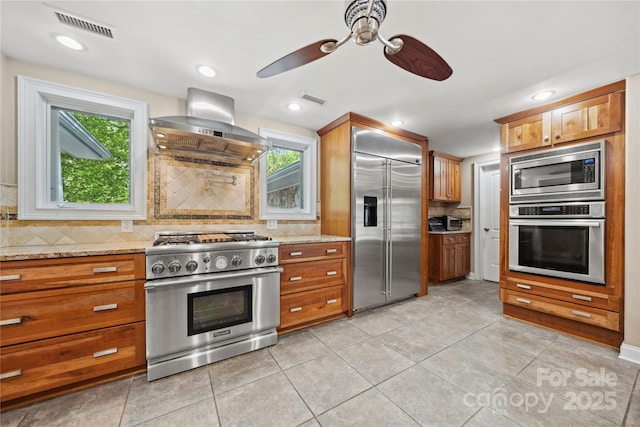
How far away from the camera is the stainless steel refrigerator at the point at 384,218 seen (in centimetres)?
284

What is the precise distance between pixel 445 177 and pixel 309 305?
3.59 metres

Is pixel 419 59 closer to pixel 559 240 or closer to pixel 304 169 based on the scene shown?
pixel 304 169

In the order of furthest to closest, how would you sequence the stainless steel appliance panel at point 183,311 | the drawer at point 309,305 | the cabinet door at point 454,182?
the cabinet door at point 454,182 < the drawer at point 309,305 < the stainless steel appliance panel at point 183,311

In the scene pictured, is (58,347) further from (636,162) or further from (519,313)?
(636,162)

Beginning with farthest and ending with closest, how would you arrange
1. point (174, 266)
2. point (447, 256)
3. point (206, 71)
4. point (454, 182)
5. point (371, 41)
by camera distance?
point (454, 182) < point (447, 256) < point (206, 71) < point (174, 266) < point (371, 41)

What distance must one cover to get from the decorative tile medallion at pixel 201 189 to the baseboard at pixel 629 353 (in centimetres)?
359

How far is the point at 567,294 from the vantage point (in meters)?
2.31

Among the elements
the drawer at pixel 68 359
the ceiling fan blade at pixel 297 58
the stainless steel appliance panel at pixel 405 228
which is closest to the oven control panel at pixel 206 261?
the drawer at pixel 68 359

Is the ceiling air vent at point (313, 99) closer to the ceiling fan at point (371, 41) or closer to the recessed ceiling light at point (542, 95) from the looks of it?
the ceiling fan at point (371, 41)

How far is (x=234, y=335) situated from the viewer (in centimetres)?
201

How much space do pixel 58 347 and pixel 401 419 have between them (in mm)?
2141

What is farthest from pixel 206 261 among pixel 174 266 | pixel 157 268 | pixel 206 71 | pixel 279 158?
pixel 279 158

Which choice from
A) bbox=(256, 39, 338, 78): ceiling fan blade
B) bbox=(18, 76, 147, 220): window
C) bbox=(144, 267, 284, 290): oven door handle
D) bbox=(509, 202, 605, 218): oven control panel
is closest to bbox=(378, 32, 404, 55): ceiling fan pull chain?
bbox=(256, 39, 338, 78): ceiling fan blade

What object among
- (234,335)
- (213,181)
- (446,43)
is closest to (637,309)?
(446,43)
